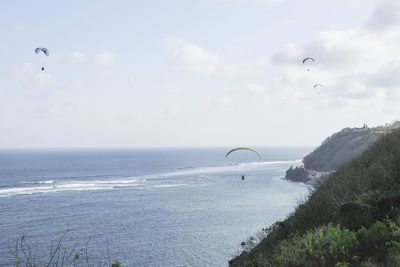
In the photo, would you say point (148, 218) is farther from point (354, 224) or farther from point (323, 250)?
point (323, 250)

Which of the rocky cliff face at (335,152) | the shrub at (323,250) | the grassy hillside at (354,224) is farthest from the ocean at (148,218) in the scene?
the shrub at (323,250)

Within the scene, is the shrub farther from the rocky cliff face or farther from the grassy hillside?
the rocky cliff face

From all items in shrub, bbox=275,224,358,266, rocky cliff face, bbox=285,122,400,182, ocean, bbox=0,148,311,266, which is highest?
rocky cliff face, bbox=285,122,400,182

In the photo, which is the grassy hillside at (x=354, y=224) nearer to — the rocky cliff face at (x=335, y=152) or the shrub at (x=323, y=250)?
the shrub at (x=323, y=250)

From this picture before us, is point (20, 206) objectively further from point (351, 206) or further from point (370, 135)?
point (370, 135)

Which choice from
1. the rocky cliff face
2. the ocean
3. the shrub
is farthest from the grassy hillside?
the rocky cliff face
